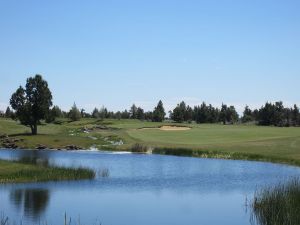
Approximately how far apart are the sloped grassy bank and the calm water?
1.29 m

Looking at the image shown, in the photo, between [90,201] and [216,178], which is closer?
[90,201]

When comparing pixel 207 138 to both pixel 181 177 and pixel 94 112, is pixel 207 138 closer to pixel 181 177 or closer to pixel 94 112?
pixel 181 177

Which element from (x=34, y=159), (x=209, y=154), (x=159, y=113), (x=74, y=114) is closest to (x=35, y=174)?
(x=34, y=159)

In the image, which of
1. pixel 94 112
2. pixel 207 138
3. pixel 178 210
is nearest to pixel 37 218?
pixel 178 210

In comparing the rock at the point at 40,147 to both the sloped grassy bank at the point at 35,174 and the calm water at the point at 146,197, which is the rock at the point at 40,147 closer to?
the calm water at the point at 146,197

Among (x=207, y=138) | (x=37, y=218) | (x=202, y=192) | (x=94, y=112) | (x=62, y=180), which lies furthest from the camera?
(x=94, y=112)

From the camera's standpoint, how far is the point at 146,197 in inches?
1416

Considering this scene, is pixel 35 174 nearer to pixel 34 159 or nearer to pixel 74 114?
pixel 34 159

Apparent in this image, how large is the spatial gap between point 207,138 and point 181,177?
145ft

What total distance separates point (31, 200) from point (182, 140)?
59575mm

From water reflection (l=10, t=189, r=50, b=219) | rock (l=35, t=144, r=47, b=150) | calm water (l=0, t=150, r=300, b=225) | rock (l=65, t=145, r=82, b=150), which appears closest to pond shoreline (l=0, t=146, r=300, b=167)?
rock (l=65, t=145, r=82, b=150)

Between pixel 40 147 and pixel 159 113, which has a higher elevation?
pixel 159 113

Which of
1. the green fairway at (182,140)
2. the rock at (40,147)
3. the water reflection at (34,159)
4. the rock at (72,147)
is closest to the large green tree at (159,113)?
the green fairway at (182,140)

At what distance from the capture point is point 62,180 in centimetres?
4172
